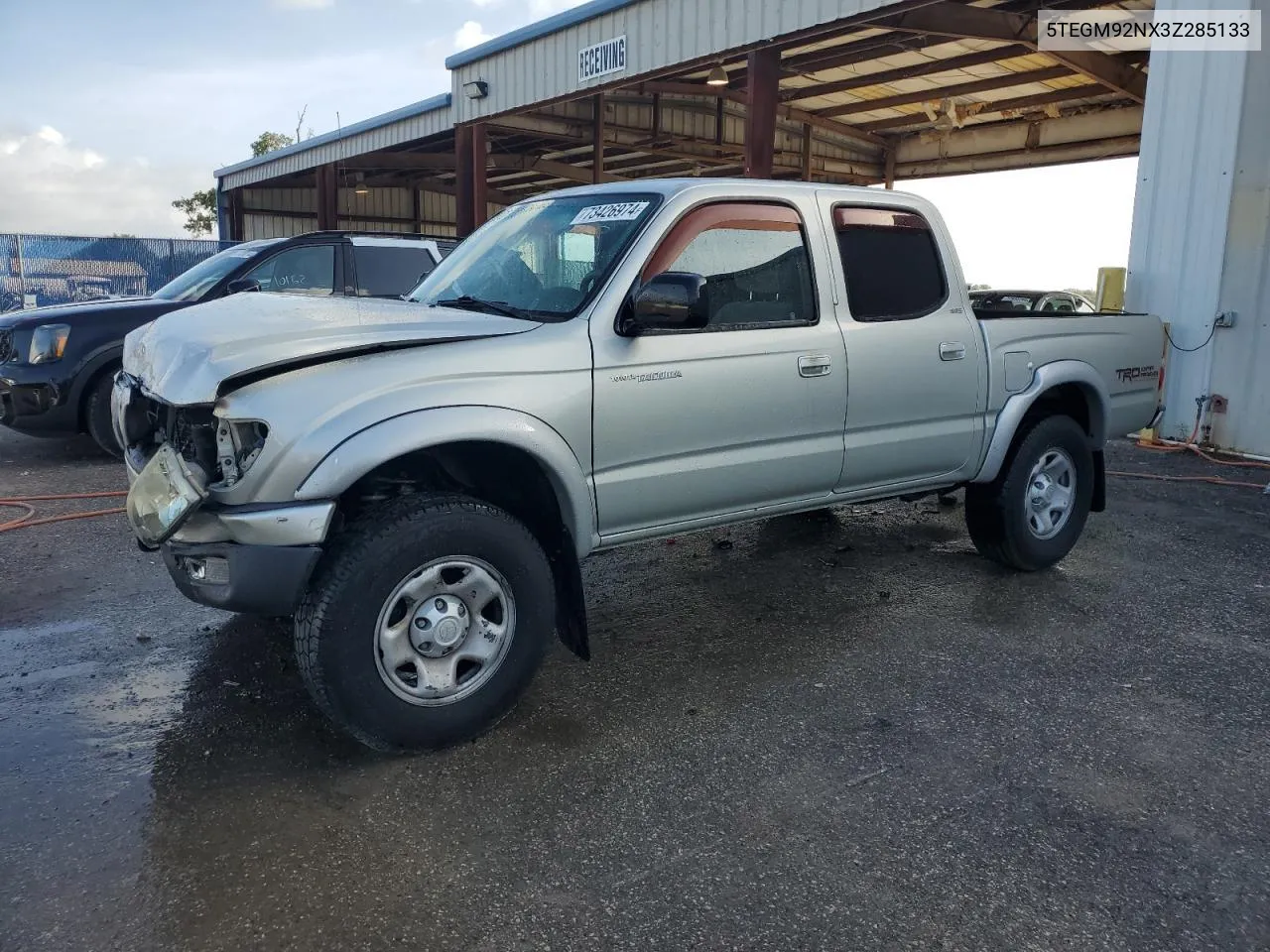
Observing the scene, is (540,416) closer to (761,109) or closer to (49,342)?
(49,342)

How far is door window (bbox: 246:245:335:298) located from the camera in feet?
27.1

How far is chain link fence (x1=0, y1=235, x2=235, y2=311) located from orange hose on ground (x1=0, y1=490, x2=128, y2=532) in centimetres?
1508

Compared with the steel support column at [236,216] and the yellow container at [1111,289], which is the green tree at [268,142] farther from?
the yellow container at [1111,289]

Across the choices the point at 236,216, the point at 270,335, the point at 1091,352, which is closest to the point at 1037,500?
the point at 1091,352

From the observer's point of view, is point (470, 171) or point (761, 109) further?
point (470, 171)

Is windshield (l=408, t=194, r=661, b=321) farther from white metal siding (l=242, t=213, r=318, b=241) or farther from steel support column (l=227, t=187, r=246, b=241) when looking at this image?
white metal siding (l=242, t=213, r=318, b=241)

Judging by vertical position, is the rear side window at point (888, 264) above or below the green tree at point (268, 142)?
below

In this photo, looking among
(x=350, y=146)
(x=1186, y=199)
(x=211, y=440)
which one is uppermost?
(x=350, y=146)

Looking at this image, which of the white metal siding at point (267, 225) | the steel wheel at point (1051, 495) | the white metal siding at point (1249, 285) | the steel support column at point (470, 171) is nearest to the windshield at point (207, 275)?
the steel wheel at point (1051, 495)

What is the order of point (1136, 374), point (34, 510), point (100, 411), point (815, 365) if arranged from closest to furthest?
point (815, 365)
point (1136, 374)
point (34, 510)
point (100, 411)

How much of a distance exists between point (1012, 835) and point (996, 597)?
7.40ft

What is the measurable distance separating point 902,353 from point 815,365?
0.57 meters

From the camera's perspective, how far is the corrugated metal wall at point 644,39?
10.2m

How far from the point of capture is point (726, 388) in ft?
12.4
